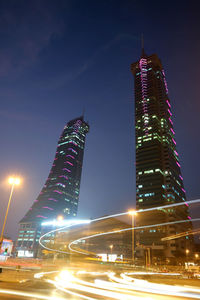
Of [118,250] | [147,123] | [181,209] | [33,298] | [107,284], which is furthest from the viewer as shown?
[147,123]

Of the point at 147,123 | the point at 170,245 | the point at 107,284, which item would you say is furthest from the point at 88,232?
the point at 107,284

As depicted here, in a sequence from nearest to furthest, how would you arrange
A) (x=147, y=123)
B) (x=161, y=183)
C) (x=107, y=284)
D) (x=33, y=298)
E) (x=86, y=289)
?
(x=33, y=298), (x=86, y=289), (x=107, y=284), (x=161, y=183), (x=147, y=123)

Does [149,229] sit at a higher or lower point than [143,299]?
higher

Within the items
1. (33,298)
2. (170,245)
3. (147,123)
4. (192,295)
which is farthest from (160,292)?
(147,123)

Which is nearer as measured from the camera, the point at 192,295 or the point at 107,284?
the point at 192,295

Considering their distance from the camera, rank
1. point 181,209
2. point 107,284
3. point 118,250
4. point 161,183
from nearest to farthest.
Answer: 1. point 107,284
2. point 118,250
3. point 161,183
4. point 181,209

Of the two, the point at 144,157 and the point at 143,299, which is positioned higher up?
the point at 144,157

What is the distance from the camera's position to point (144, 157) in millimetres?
164625

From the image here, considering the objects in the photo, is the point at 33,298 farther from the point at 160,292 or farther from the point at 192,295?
the point at 192,295

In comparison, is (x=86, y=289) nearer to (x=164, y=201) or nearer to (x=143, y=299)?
(x=143, y=299)

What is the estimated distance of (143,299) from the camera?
10.6 meters

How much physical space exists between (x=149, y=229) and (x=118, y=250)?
24700 mm

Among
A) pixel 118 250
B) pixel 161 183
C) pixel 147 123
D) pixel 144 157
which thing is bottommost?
pixel 118 250

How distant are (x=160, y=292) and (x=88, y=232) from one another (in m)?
162
